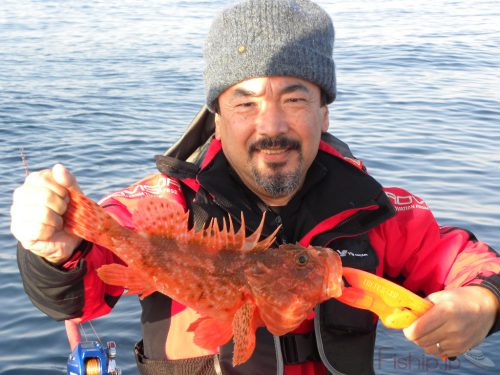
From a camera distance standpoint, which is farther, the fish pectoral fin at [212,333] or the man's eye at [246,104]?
the man's eye at [246,104]

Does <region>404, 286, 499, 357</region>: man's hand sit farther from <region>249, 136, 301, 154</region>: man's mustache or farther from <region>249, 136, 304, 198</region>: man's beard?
<region>249, 136, 301, 154</region>: man's mustache

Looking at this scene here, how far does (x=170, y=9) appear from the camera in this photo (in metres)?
28.1

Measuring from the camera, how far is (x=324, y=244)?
4035 mm

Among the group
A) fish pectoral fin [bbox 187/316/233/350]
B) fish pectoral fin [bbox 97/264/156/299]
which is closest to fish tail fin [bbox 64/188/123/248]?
fish pectoral fin [bbox 97/264/156/299]

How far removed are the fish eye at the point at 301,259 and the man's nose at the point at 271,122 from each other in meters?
1.23

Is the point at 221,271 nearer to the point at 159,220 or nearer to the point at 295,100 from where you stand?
the point at 159,220

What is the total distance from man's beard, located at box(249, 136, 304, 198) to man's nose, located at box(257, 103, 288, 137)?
47mm

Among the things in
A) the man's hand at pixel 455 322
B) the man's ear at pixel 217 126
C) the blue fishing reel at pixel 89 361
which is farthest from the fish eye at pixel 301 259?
the blue fishing reel at pixel 89 361

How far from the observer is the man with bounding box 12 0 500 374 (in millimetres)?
3916

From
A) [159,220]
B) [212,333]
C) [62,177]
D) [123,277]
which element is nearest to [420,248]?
[212,333]

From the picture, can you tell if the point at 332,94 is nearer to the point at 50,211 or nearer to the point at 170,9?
the point at 50,211

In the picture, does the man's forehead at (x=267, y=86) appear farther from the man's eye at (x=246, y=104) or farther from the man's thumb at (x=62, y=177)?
the man's thumb at (x=62, y=177)

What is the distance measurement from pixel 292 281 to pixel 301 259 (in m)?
0.10

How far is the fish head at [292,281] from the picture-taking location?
294cm
